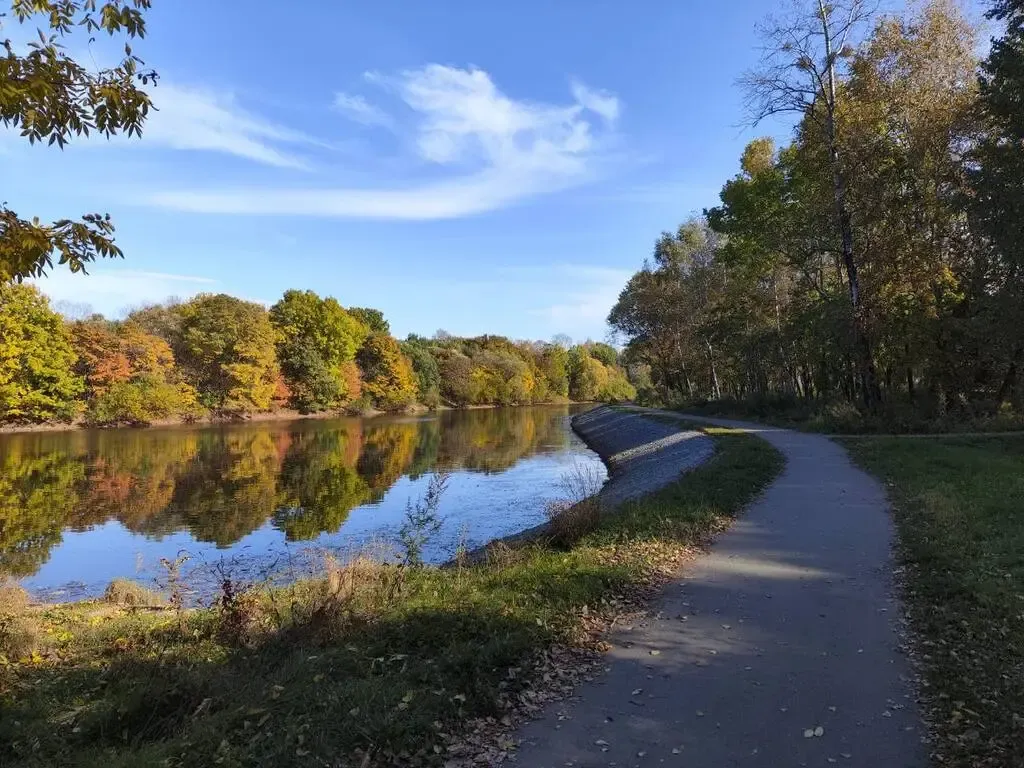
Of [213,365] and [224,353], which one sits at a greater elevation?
[224,353]

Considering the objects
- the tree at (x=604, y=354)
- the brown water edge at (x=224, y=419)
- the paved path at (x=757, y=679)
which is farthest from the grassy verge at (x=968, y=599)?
the tree at (x=604, y=354)

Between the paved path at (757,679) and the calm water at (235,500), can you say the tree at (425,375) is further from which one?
the paved path at (757,679)

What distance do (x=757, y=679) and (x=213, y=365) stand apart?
66315 millimetres

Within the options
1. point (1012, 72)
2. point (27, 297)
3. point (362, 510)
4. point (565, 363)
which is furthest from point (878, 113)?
point (565, 363)

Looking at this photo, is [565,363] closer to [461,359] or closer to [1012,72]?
[461,359]

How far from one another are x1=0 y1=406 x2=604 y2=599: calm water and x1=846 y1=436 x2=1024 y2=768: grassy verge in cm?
772

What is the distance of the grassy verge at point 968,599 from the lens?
421cm

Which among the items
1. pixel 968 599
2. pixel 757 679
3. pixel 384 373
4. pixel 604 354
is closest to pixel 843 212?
pixel 968 599

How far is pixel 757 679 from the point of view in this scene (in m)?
5.09

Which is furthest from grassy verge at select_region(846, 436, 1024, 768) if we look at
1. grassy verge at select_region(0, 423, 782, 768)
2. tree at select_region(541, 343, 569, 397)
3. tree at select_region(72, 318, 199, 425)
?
tree at select_region(541, 343, 569, 397)

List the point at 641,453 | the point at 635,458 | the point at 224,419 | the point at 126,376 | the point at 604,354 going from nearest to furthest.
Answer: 1. the point at 635,458
2. the point at 641,453
3. the point at 126,376
4. the point at 224,419
5. the point at 604,354

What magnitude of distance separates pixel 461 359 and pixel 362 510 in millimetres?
78714

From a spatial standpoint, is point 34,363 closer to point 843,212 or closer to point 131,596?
point 131,596

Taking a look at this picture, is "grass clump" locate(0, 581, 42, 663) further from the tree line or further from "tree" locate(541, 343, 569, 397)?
"tree" locate(541, 343, 569, 397)
